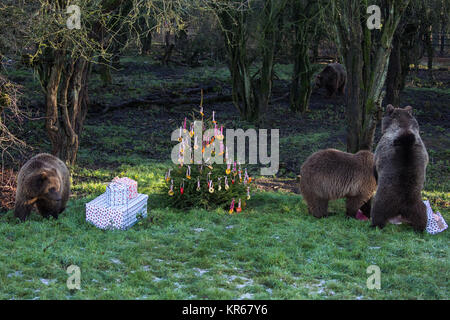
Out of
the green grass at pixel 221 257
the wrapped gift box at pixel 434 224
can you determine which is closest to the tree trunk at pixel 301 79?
the green grass at pixel 221 257

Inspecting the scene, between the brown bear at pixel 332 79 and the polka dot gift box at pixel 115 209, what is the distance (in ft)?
51.4

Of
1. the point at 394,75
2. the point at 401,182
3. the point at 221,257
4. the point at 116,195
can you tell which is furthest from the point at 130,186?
the point at 394,75

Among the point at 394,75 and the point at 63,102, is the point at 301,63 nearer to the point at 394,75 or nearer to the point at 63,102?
the point at 394,75

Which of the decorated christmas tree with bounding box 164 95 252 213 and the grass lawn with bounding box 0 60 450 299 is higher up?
the decorated christmas tree with bounding box 164 95 252 213

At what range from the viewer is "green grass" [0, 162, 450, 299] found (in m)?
6.62

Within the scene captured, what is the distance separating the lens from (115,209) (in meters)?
9.07

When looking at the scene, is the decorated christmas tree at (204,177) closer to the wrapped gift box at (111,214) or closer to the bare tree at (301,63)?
the wrapped gift box at (111,214)

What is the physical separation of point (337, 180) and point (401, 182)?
117 cm

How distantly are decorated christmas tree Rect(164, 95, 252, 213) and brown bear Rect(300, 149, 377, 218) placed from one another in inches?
49.9

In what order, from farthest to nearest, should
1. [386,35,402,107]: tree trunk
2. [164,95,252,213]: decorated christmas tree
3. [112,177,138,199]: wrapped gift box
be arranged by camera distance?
1. [386,35,402,107]: tree trunk
2. [164,95,252,213]: decorated christmas tree
3. [112,177,138,199]: wrapped gift box

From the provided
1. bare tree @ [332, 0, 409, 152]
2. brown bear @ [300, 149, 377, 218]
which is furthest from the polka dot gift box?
bare tree @ [332, 0, 409, 152]

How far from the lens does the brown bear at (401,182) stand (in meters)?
8.84

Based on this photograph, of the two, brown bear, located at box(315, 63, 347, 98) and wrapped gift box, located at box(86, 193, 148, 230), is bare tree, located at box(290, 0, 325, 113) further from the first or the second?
wrapped gift box, located at box(86, 193, 148, 230)

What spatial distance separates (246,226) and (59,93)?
659 centimetres
